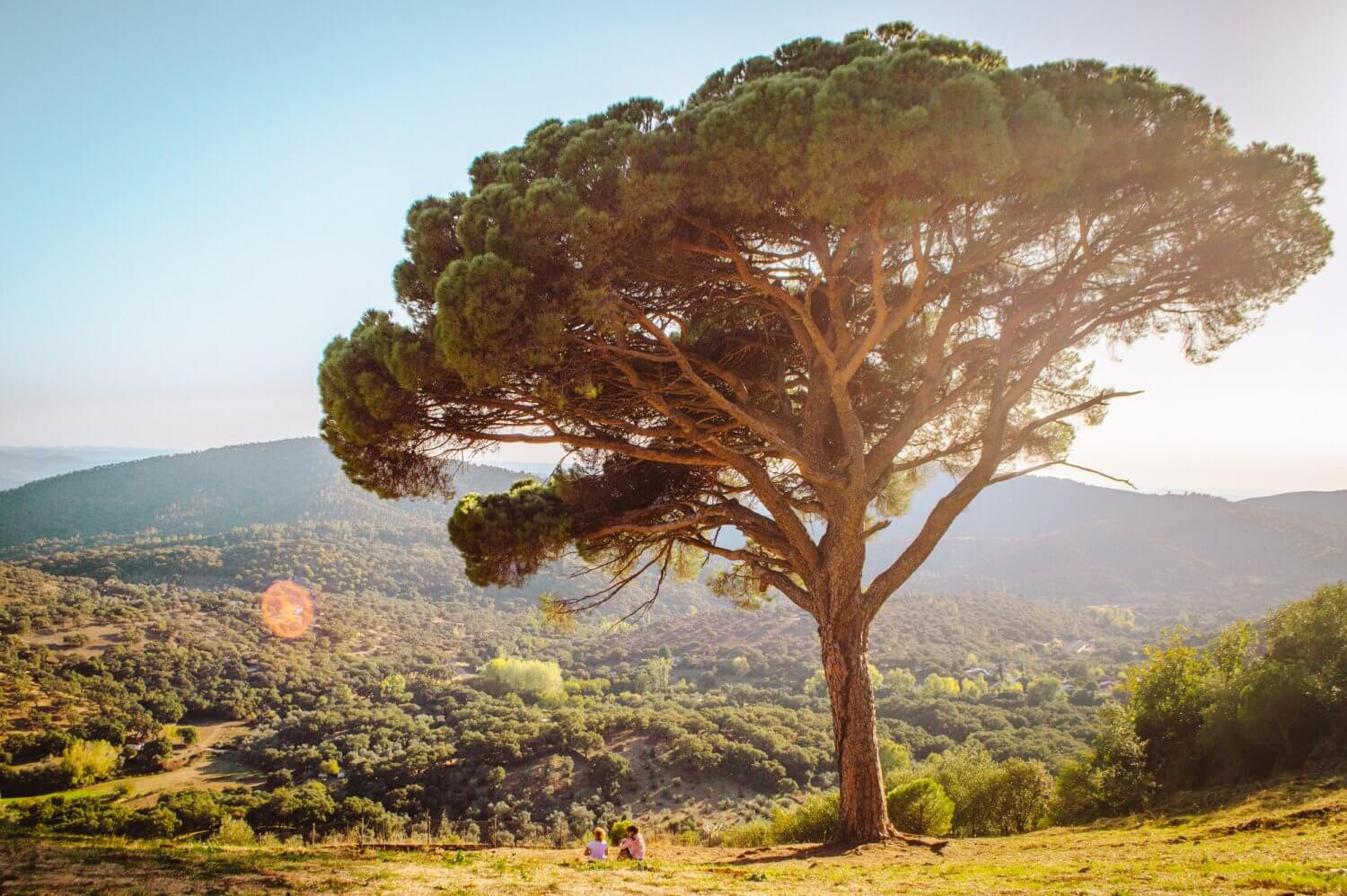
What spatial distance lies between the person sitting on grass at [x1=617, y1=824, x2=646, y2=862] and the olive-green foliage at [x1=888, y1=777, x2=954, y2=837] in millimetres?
4306

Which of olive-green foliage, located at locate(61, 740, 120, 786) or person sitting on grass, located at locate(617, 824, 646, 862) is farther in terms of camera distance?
olive-green foliage, located at locate(61, 740, 120, 786)

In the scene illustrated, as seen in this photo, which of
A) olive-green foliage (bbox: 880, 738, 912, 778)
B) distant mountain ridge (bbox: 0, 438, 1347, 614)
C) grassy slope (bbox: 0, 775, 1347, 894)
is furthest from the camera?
distant mountain ridge (bbox: 0, 438, 1347, 614)

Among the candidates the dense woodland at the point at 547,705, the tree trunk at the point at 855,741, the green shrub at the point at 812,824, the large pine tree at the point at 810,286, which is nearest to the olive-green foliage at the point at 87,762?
Answer: the dense woodland at the point at 547,705

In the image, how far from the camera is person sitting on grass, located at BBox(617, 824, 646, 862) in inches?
252

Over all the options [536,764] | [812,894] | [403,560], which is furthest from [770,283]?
[403,560]

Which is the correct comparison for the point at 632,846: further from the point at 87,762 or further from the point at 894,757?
the point at 87,762

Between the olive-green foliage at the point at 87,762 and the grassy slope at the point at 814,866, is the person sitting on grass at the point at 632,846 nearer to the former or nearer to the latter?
the grassy slope at the point at 814,866

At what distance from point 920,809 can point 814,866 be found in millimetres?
4773

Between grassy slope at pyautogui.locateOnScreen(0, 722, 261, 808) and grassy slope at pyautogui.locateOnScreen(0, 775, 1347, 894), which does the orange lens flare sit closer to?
grassy slope at pyautogui.locateOnScreen(0, 722, 261, 808)

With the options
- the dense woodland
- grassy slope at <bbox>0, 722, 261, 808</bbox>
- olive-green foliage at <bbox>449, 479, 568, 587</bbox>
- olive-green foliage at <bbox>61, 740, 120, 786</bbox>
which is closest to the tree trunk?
the dense woodland

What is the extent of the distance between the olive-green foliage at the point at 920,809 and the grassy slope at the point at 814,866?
8.22ft

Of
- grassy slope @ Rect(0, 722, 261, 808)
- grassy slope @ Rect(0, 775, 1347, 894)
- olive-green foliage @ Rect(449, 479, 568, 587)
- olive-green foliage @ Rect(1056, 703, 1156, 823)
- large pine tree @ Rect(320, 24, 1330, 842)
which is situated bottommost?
grassy slope @ Rect(0, 722, 261, 808)

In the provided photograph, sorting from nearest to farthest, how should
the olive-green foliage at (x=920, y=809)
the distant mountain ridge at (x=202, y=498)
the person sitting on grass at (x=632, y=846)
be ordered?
the person sitting on grass at (x=632, y=846) < the olive-green foliage at (x=920, y=809) < the distant mountain ridge at (x=202, y=498)

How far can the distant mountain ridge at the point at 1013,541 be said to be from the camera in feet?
236
